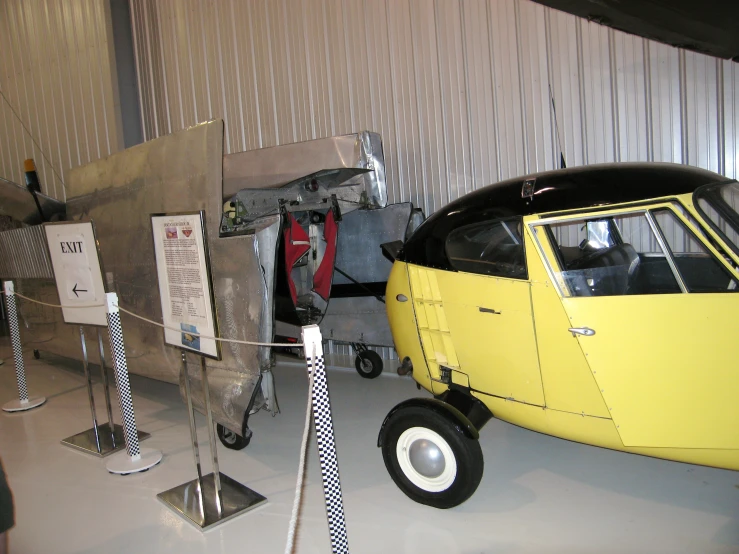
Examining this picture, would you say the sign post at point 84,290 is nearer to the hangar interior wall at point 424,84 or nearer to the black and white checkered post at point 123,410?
the black and white checkered post at point 123,410

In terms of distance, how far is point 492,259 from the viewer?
A: 128 inches

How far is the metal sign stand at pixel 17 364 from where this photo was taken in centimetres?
520

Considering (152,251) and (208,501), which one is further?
(152,251)

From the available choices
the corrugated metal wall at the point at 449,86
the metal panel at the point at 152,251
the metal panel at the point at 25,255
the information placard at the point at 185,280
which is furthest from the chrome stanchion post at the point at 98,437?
the corrugated metal wall at the point at 449,86

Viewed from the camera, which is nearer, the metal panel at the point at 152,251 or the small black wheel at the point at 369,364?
the metal panel at the point at 152,251

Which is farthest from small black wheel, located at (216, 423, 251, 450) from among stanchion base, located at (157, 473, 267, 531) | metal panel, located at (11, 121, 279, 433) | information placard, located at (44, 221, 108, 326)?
information placard, located at (44, 221, 108, 326)

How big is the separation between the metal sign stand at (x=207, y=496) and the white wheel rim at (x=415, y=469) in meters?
0.92

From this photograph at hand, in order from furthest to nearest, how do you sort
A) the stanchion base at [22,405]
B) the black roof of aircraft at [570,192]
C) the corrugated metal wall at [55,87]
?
the corrugated metal wall at [55,87] < the stanchion base at [22,405] < the black roof of aircraft at [570,192]

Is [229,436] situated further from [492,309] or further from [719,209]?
[719,209]

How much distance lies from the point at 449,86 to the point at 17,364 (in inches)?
204

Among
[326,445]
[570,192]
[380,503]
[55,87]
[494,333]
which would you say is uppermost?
[55,87]

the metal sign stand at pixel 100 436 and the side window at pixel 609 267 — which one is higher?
the side window at pixel 609 267

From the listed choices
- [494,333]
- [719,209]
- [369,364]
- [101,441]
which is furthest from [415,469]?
[101,441]

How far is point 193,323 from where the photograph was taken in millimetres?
3406
